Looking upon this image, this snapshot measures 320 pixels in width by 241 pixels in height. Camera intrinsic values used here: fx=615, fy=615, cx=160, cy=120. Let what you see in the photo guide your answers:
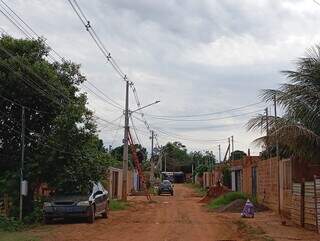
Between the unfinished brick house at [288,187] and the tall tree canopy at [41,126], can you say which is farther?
the tall tree canopy at [41,126]

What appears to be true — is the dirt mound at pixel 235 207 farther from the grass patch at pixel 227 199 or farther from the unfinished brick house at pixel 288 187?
the grass patch at pixel 227 199

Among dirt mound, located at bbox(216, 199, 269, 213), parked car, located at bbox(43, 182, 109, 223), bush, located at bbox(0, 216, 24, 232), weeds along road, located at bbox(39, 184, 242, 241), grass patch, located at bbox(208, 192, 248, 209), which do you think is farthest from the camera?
grass patch, located at bbox(208, 192, 248, 209)

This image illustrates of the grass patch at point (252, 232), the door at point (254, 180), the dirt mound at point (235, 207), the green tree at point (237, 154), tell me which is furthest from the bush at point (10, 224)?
the green tree at point (237, 154)

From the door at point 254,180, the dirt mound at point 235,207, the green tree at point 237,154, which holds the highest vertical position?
the green tree at point 237,154

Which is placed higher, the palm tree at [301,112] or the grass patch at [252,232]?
the palm tree at [301,112]

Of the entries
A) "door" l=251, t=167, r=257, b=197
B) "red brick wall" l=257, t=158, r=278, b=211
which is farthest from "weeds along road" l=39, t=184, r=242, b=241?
"door" l=251, t=167, r=257, b=197

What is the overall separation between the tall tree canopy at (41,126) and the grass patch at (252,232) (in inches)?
301

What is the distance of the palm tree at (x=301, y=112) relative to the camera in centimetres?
2077

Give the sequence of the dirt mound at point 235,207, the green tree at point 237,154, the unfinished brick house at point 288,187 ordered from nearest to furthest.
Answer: the unfinished brick house at point 288,187 < the dirt mound at point 235,207 < the green tree at point 237,154

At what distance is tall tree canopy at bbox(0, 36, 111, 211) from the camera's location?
2705 cm

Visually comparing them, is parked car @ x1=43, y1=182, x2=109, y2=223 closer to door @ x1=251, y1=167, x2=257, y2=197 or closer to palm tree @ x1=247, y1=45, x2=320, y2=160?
palm tree @ x1=247, y1=45, x2=320, y2=160

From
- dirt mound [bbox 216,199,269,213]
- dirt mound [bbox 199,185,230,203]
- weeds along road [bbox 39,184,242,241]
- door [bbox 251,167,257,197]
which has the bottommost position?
weeds along road [bbox 39,184,242,241]

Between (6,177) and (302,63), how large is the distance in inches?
542

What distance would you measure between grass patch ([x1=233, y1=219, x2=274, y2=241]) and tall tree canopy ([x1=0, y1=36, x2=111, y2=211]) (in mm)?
7634
